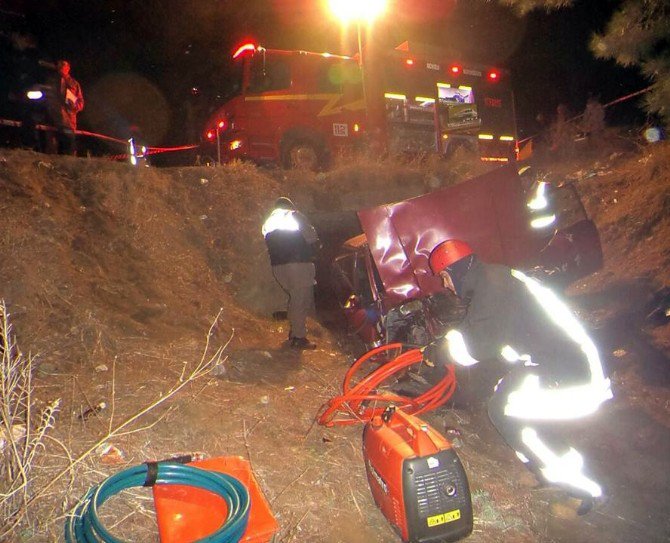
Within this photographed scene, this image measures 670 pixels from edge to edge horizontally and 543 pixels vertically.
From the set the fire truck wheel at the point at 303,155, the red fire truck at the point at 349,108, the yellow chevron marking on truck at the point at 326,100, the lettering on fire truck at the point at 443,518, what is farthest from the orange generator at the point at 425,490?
the yellow chevron marking on truck at the point at 326,100

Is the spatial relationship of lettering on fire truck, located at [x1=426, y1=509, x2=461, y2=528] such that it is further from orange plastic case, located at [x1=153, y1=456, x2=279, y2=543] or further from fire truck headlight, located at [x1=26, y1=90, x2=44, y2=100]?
fire truck headlight, located at [x1=26, y1=90, x2=44, y2=100]

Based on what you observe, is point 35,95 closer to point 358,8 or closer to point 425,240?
point 358,8

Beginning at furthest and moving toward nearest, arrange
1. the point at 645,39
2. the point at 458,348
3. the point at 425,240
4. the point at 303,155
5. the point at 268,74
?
the point at 303,155, the point at 268,74, the point at 425,240, the point at 645,39, the point at 458,348

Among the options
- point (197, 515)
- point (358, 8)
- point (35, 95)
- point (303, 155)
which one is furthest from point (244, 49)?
point (197, 515)

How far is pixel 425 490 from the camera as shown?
9.45 feet

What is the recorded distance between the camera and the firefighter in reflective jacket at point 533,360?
330cm

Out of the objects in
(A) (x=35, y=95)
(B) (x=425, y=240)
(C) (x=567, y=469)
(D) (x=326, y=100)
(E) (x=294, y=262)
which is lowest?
(C) (x=567, y=469)

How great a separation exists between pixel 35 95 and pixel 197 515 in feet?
24.1

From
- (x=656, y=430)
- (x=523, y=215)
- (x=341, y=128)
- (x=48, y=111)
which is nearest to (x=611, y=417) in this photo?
(x=656, y=430)

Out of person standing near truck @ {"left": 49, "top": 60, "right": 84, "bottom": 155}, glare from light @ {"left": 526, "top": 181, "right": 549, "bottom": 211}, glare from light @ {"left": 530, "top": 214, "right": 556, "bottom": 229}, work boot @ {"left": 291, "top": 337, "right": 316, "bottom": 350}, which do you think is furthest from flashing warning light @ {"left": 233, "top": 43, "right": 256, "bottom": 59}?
glare from light @ {"left": 530, "top": 214, "right": 556, "bottom": 229}

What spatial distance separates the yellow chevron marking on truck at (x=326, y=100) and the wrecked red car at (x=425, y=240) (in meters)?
4.86

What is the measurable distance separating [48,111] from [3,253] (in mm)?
3706

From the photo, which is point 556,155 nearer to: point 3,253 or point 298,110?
point 298,110

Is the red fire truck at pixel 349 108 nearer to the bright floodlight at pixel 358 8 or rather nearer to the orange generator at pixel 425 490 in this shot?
the bright floodlight at pixel 358 8
